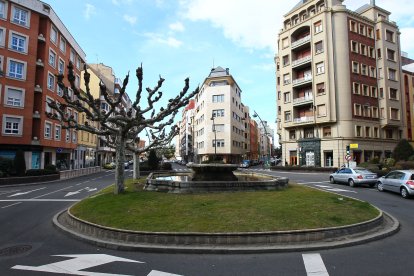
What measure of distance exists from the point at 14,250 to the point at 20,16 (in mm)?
36162

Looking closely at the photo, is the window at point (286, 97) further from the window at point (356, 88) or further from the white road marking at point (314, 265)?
the white road marking at point (314, 265)

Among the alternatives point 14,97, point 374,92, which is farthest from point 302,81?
point 14,97

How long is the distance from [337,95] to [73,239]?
141 feet

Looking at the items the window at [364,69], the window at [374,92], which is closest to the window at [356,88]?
the window at [364,69]

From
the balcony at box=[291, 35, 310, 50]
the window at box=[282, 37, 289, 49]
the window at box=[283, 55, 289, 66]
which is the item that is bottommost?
the window at box=[283, 55, 289, 66]

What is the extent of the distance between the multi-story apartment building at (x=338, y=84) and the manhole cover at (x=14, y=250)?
39715mm

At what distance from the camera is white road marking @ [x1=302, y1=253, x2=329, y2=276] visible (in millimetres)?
5613

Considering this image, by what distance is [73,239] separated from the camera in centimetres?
835

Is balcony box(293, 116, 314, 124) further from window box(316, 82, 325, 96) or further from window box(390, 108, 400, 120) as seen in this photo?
window box(390, 108, 400, 120)

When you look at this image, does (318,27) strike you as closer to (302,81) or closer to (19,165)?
(302,81)

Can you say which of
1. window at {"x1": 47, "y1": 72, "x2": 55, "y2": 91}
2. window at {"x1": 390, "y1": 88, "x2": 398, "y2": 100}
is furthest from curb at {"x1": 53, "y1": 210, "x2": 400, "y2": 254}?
window at {"x1": 390, "y1": 88, "x2": 398, "y2": 100}

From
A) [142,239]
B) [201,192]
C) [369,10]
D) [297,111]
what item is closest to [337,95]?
[297,111]

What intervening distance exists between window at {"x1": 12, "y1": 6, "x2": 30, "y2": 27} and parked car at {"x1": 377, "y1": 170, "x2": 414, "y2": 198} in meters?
39.2

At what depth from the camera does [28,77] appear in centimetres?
3484
